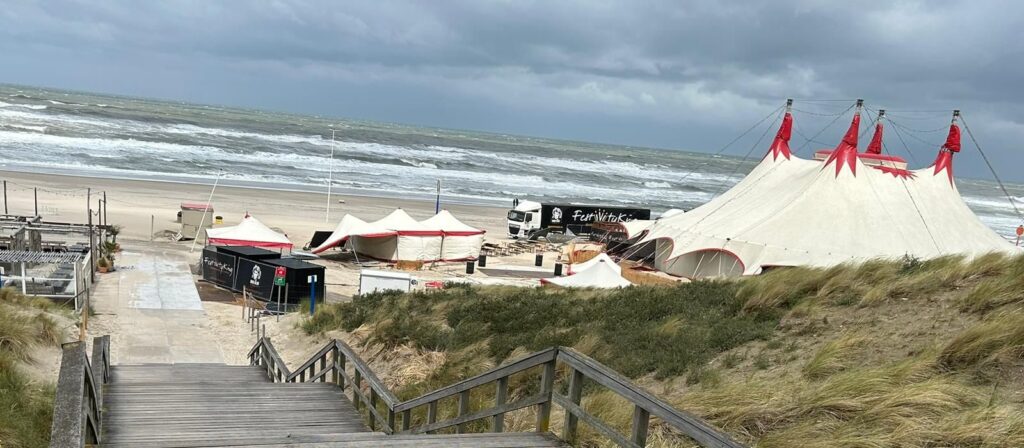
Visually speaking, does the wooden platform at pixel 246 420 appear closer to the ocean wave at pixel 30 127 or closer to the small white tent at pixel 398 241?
the small white tent at pixel 398 241

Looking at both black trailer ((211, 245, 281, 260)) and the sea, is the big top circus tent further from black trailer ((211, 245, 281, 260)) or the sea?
the sea

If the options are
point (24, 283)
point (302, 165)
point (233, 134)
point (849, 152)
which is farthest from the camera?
point (233, 134)

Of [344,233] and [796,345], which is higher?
[796,345]

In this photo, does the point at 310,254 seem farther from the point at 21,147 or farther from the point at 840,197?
the point at 21,147

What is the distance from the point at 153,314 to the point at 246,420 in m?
12.9

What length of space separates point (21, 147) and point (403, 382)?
5672cm

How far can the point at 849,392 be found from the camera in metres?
5.55

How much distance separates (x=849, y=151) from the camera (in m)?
23.2

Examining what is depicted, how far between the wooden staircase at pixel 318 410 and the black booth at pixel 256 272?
954 centimetres

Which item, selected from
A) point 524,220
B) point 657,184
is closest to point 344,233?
point 524,220

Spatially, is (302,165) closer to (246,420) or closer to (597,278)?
(597,278)

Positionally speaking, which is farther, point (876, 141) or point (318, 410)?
point (876, 141)

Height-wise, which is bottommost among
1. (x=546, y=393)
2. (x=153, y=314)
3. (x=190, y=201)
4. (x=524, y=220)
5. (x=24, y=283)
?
(x=190, y=201)

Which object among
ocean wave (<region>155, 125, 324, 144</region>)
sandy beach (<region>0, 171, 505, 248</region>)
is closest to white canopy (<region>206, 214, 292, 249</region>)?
sandy beach (<region>0, 171, 505, 248</region>)
